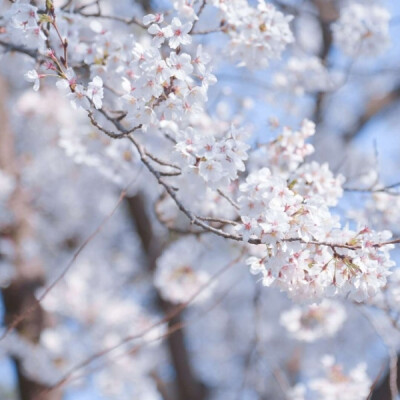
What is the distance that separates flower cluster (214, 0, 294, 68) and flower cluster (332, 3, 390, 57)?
974 millimetres

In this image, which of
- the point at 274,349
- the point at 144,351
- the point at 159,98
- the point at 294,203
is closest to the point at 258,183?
the point at 294,203

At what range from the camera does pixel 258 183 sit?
1816 millimetres

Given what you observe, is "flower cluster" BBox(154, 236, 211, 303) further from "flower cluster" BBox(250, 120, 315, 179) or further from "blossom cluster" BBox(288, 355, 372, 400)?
"flower cluster" BBox(250, 120, 315, 179)

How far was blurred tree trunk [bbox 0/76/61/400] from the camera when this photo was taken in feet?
14.1

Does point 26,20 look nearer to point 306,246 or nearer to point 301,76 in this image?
point 306,246

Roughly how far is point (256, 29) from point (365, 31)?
1.13 meters

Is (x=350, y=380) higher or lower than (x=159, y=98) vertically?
lower

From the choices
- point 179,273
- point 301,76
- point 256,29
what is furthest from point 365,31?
point 179,273

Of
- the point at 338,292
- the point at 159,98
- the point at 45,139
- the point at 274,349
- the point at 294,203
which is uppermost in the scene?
the point at 159,98

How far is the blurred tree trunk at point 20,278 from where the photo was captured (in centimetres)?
429

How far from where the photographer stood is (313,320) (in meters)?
3.72

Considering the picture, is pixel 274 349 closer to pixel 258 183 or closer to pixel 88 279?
pixel 88 279

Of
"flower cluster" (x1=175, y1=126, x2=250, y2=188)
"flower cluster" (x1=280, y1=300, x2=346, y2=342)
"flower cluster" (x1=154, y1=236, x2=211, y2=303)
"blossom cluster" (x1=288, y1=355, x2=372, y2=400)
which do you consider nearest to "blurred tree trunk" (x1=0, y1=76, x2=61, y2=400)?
"flower cluster" (x1=154, y1=236, x2=211, y2=303)

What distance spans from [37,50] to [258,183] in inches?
49.3
